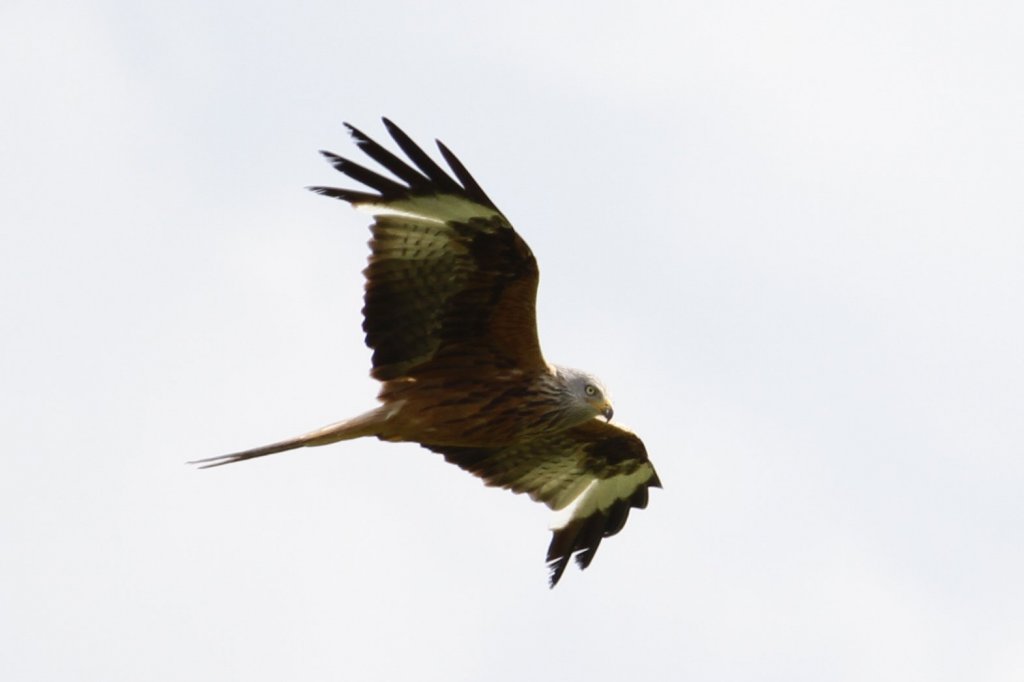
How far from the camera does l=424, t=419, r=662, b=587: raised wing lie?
13719mm

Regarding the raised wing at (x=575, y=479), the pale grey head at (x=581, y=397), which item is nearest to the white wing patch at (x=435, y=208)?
the pale grey head at (x=581, y=397)

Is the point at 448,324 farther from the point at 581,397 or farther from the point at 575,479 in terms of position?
the point at 575,479

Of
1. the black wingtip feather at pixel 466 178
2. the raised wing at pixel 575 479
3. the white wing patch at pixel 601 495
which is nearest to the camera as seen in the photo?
the black wingtip feather at pixel 466 178

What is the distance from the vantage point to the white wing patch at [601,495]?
13.8 metres

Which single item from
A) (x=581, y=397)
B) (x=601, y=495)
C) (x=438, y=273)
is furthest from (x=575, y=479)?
(x=438, y=273)

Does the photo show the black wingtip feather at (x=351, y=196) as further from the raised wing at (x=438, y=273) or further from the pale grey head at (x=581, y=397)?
the pale grey head at (x=581, y=397)

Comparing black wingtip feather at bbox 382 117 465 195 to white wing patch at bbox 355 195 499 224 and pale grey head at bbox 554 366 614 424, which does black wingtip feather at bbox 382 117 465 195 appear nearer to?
white wing patch at bbox 355 195 499 224

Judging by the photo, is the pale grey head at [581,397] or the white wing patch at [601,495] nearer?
the pale grey head at [581,397]

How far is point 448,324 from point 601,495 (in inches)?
91.2

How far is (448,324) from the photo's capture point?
1230 centimetres

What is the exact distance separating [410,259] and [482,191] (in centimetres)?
73

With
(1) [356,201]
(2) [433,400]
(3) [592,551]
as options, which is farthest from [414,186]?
(3) [592,551]

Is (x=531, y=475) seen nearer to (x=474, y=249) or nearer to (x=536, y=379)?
(x=536, y=379)

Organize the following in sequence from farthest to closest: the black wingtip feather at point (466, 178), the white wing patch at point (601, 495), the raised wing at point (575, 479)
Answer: the white wing patch at point (601, 495), the raised wing at point (575, 479), the black wingtip feather at point (466, 178)
